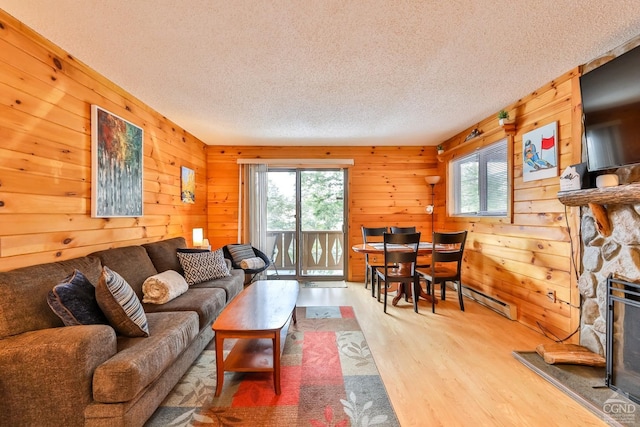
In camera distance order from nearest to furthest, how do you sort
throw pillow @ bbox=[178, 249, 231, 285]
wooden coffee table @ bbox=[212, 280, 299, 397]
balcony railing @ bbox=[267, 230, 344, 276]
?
wooden coffee table @ bbox=[212, 280, 299, 397] < throw pillow @ bbox=[178, 249, 231, 285] < balcony railing @ bbox=[267, 230, 344, 276]

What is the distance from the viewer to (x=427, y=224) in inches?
193

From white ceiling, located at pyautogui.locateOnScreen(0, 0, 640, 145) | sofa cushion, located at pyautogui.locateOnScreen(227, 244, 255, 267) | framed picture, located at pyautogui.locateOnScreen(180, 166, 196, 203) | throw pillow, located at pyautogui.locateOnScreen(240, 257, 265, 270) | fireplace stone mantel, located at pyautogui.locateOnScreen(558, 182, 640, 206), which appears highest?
white ceiling, located at pyautogui.locateOnScreen(0, 0, 640, 145)

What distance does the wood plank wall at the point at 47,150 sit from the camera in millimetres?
1676

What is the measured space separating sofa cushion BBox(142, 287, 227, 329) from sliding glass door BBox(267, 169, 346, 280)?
7.35 feet

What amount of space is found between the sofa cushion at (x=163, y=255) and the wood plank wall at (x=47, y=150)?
0.21 metres

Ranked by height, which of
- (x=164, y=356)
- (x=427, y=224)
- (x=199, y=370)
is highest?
(x=427, y=224)

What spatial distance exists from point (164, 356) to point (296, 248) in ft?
11.0

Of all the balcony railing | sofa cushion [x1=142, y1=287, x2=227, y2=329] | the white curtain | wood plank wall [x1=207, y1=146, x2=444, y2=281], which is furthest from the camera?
the balcony railing

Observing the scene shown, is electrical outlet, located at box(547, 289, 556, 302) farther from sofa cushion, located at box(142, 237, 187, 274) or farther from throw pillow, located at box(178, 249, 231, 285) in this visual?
sofa cushion, located at box(142, 237, 187, 274)

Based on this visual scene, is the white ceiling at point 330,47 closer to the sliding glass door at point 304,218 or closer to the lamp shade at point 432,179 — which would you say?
the lamp shade at point 432,179

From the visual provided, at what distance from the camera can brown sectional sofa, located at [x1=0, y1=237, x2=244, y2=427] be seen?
1312 millimetres

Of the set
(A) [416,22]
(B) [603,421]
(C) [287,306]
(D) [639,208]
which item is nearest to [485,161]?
(D) [639,208]

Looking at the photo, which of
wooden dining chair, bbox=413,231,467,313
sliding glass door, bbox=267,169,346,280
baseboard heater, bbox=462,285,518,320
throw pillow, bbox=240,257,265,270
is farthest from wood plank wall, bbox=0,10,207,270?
baseboard heater, bbox=462,285,518,320

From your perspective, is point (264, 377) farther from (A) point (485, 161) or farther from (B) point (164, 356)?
(A) point (485, 161)
